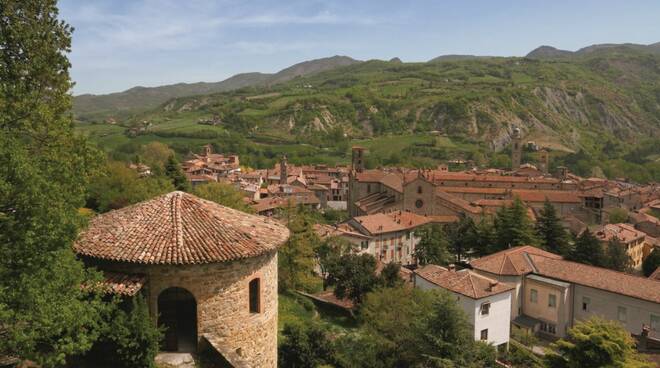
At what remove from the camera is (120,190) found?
130ft

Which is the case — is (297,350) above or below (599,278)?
A: above

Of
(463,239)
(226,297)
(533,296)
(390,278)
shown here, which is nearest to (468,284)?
(390,278)

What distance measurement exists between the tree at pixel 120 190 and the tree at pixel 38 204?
Result: 24.5 metres

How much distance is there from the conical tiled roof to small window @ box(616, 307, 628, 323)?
1297 inches

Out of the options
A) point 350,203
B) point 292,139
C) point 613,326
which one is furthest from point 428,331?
point 292,139

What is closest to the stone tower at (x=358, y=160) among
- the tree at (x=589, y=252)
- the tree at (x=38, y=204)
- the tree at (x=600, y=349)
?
the tree at (x=589, y=252)

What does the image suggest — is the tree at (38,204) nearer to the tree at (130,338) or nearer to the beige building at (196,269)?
the tree at (130,338)

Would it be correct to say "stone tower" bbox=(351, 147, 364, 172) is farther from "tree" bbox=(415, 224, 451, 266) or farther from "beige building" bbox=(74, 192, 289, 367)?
"beige building" bbox=(74, 192, 289, 367)

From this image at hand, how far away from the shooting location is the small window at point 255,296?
43.6 feet

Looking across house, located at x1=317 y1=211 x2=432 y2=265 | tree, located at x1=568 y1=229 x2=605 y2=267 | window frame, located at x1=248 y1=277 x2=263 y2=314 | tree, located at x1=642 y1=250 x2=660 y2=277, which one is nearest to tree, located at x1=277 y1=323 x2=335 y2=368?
window frame, located at x1=248 y1=277 x2=263 y2=314

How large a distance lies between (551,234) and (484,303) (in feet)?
89.0

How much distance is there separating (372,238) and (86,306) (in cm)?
5470

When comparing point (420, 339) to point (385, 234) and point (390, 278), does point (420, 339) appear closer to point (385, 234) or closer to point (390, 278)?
point (390, 278)

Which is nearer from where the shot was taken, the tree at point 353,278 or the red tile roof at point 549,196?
the tree at point 353,278
